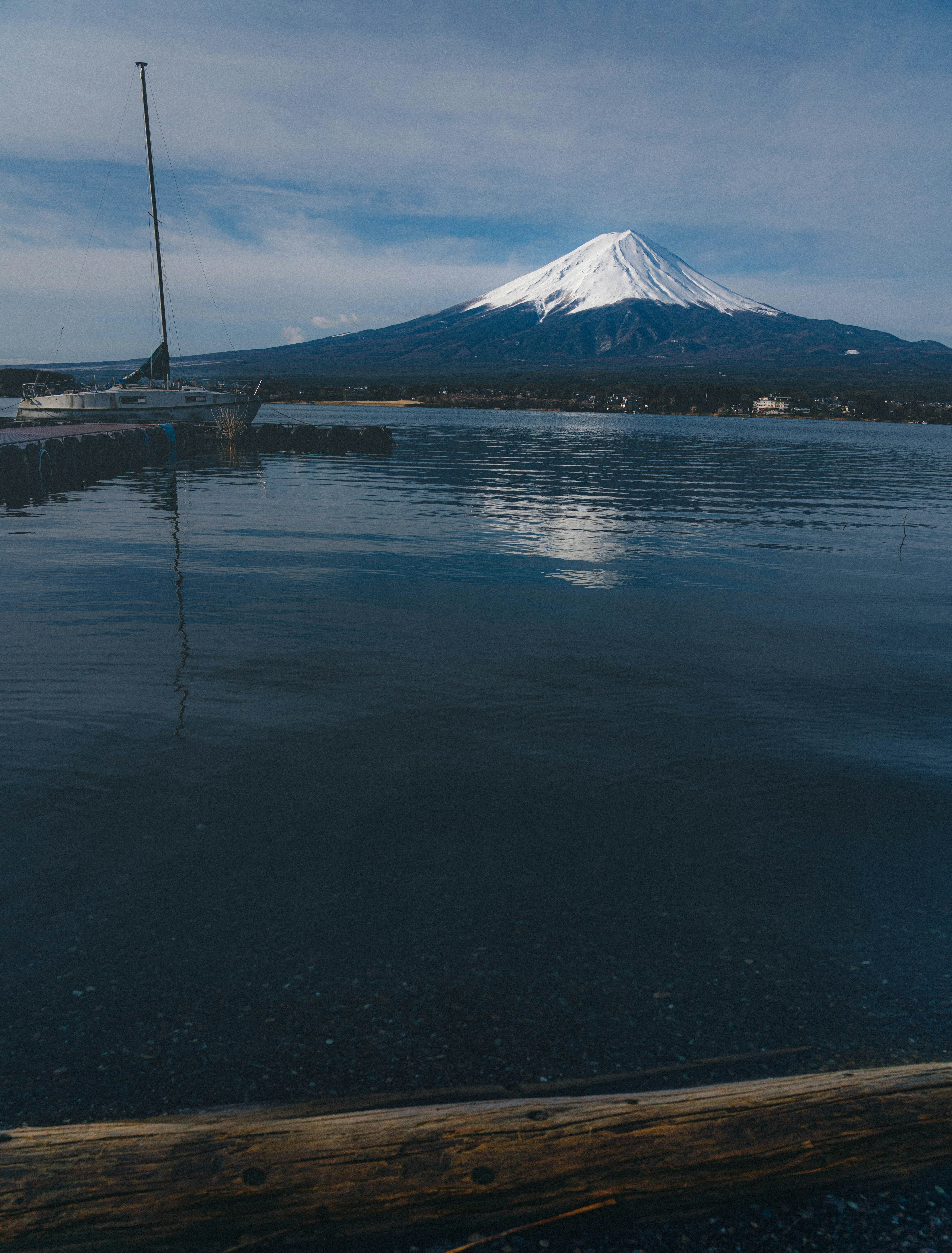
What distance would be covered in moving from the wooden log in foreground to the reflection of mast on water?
5466mm

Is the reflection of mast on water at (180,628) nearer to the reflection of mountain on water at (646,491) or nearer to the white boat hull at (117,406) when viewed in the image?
the reflection of mountain on water at (646,491)

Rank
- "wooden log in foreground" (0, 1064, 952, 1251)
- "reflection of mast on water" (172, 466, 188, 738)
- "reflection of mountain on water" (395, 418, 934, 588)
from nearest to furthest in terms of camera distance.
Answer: "wooden log in foreground" (0, 1064, 952, 1251) < "reflection of mast on water" (172, 466, 188, 738) < "reflection of mountain on water" (395, 418, 934, 588)

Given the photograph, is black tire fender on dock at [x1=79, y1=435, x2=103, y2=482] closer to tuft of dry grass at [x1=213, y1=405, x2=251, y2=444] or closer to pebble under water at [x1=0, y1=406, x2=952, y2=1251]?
tuft of dry grass at [x1=213, y1=405, x2=251, y2=444]

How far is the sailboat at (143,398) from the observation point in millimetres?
49156

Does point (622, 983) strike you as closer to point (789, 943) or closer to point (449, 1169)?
point (789, 943)

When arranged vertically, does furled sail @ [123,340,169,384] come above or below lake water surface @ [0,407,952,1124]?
above

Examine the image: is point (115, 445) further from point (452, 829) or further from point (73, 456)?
point (452, 829)

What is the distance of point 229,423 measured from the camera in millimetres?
55031

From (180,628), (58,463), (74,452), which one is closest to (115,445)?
(74,452)

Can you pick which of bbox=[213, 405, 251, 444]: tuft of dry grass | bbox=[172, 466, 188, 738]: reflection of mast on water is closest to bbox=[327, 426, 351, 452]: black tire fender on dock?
bbox=[213, 405, 251, 444]: tuft of dry grass

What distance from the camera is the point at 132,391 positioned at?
5131cm

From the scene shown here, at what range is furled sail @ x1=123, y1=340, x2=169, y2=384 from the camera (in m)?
51.2

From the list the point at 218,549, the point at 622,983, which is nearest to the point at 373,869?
the point at 622,983

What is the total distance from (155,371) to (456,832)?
54083 millimetres
